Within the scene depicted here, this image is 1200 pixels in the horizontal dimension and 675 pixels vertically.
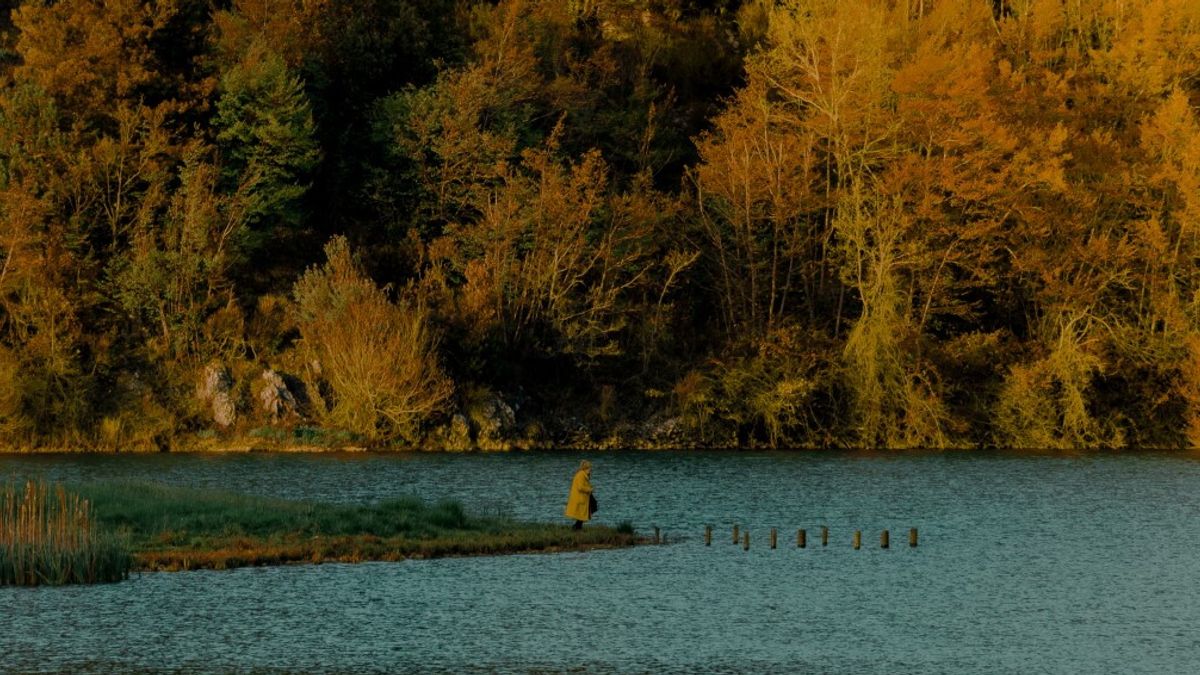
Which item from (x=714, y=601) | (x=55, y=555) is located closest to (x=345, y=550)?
(x=55, y=555)

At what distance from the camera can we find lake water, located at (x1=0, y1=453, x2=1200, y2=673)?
25.9m

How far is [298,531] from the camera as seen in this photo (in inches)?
1553

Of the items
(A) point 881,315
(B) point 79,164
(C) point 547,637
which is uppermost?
(B) point 79,164

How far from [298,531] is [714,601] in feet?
Result: 40.3

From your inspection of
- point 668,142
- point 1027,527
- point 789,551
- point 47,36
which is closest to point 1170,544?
point 1027,527

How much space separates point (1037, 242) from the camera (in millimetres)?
79312

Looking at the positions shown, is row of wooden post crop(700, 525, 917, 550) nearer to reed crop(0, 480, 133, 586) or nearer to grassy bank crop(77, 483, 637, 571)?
grassy bank crop(77, 483, 637, 571)

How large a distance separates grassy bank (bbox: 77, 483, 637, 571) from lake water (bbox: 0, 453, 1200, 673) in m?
1.36

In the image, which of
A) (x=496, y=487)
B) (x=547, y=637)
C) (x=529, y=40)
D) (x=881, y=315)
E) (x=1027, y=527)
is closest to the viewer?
(x=547, y=637)

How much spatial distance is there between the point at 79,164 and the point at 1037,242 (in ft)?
150

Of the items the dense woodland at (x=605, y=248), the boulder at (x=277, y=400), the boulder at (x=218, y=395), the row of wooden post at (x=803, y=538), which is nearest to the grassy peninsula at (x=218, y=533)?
the row of wooden post at (x=803, y=538)

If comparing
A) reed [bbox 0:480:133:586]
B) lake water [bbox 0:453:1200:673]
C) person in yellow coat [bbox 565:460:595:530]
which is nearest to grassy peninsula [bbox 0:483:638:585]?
reed [bbox 0:480:133:586]

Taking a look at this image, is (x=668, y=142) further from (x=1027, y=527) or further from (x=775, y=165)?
(x=1027, y=527)

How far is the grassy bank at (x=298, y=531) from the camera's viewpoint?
3662cm
